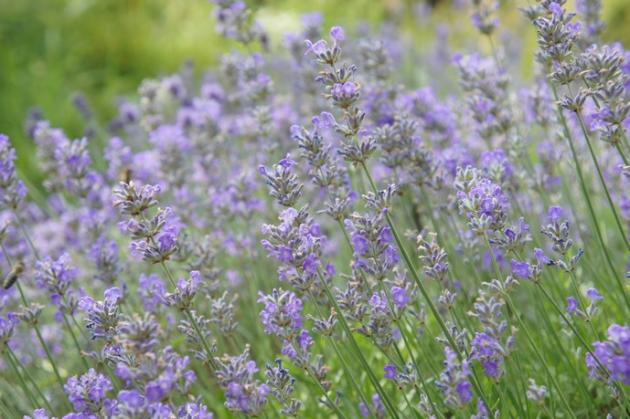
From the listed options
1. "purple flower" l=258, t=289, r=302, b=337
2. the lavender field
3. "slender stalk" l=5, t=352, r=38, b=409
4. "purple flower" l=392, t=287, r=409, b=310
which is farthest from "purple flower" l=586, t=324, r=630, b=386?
"slender stalk" l=5, t=352, r=38, b=409

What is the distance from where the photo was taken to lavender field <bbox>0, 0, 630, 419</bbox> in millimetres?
1903

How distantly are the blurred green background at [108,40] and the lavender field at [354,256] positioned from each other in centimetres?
440

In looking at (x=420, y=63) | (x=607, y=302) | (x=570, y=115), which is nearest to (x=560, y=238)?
(x=607, y=302)

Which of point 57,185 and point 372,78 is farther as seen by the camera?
point 57,185

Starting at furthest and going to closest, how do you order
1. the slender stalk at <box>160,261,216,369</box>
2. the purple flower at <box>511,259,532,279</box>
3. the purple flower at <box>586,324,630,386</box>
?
the purple flower at <box>511,259,532,279</box> < the slender stalk at <box>160,261,216,369</box> < the purple flower at <box>586,324,630,386</box>

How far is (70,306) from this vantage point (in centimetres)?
250

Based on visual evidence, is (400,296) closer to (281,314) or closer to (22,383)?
(281,314)

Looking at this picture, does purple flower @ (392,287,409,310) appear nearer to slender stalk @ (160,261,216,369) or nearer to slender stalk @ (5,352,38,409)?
slender stalk @ (160,261,216,369)

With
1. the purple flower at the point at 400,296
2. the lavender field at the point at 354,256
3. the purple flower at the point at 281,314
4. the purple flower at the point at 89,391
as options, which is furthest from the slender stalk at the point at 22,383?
the purple flower at the point at 400,296

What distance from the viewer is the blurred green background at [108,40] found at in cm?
928

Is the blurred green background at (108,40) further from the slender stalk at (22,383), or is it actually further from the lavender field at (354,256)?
the slender stalk at (22,383)

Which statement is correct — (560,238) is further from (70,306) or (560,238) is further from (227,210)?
(227,210)

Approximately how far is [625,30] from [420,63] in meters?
3.05

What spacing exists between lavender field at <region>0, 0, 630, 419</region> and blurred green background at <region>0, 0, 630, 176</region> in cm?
440
